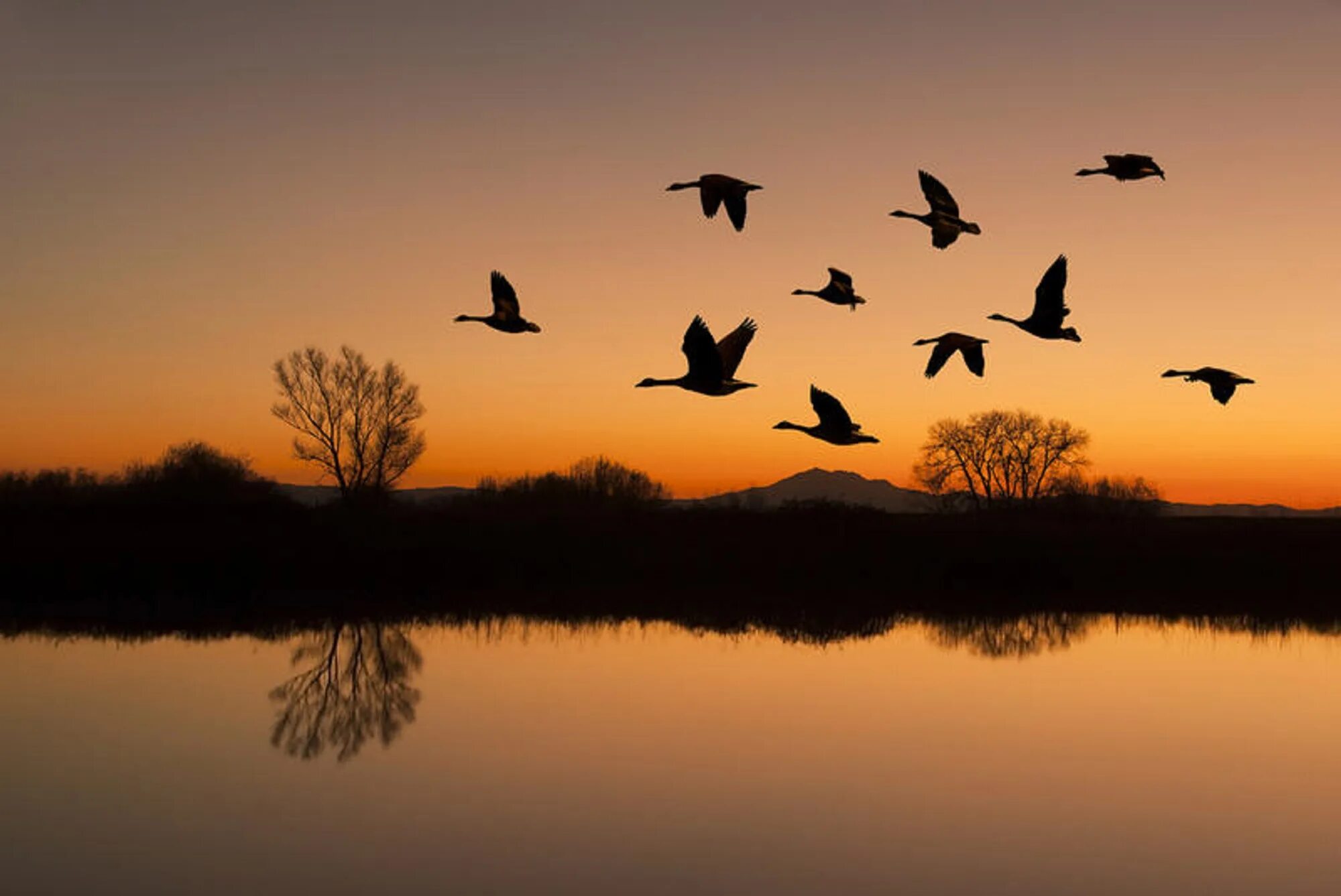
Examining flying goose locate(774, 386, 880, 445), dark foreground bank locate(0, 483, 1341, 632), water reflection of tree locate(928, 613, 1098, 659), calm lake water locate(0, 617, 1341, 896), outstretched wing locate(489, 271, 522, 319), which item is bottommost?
A: calm lake water locate(0, 617, 1341, 896)

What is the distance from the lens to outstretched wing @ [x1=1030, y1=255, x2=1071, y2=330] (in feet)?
37.3

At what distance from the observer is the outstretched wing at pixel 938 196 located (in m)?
11.8

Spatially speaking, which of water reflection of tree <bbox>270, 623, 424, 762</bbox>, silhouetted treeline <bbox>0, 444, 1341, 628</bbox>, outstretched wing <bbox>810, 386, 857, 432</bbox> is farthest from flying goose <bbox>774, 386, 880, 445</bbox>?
silhouetted treeline <bbox>0, 444, 1341, 628</bbox>

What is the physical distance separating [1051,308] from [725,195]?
3246 millimetres

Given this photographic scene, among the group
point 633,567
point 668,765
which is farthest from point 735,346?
point 633,567

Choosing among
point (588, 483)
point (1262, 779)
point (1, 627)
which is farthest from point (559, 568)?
point (588, 483)

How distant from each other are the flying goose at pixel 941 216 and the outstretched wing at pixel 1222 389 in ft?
8.71

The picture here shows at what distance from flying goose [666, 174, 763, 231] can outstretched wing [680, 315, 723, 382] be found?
136cm

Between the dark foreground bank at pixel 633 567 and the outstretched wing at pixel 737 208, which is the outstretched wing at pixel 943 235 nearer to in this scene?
the outstretched wing at pixel 737 208

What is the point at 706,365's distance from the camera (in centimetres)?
1080

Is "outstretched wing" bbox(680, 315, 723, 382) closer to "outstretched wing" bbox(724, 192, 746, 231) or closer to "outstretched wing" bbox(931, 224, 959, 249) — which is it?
"outstretched wing" bbox(724, 192, 746, 231)

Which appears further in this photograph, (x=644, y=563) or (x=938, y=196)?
(x=644, y=563)

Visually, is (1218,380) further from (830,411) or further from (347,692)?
(347,692)

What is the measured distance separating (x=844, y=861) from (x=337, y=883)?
5683mm
